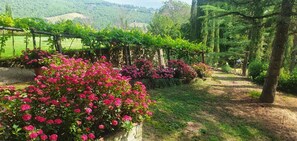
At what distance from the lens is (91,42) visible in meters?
9.46

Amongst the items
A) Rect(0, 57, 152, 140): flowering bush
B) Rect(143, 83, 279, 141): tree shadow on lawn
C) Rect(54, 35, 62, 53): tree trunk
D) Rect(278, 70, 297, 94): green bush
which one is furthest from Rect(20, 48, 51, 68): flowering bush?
Rect(278, 70, 297, 94): green bush

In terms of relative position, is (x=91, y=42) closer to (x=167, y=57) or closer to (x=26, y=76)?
(x=26, y=76)

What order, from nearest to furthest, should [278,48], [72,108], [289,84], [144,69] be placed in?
[72,108] < [278,48] < [144,69] < [289,84]

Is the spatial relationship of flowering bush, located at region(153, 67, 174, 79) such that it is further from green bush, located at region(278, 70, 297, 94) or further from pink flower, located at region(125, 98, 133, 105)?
green bush, located at region(278, 70, 297, 94)

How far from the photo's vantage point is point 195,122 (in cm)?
674

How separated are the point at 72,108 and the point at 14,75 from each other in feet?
19.1

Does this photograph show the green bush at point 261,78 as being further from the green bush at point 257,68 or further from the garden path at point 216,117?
the garden path at point 216,117

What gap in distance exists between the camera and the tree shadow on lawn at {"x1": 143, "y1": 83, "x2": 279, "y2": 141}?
5.90 m

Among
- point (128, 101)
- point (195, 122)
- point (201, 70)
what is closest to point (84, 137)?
point (128, 101)

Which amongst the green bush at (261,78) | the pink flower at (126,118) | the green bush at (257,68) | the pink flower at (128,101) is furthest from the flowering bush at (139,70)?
the green bush at (257,68)

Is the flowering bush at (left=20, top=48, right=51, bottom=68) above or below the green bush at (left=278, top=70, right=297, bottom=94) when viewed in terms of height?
above

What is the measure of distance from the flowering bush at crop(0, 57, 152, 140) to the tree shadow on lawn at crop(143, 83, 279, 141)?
152 centimetres

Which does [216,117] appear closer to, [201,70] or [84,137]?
[84,137]

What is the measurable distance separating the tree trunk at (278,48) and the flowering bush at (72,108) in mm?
Answer: 6138
